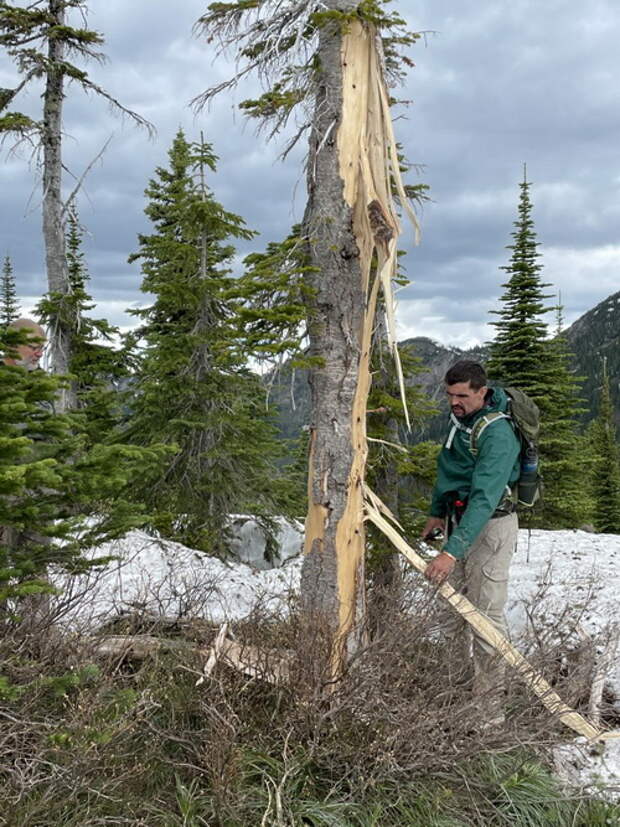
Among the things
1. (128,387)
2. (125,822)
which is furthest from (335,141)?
(128,387)

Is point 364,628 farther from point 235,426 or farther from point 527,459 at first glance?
point 235,426

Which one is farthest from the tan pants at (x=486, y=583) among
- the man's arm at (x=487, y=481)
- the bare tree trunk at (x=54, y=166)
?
the bare tree trunk at (x=54, y=166)

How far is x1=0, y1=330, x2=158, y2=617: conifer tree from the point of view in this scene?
3.67 m

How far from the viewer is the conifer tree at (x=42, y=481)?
3672mm

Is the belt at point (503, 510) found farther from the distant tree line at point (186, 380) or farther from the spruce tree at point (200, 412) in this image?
the spruce tree at point (200, 412)

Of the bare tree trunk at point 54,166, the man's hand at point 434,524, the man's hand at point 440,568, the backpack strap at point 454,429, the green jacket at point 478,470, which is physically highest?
the bare tree trunk at point 54,166

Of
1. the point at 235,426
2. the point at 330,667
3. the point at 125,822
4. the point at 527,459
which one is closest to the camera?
the point at 125,822

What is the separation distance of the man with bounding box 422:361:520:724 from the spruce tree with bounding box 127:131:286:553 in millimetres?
7415

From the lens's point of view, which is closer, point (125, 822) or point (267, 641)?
point (125, 822)

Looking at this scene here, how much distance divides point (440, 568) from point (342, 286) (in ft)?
7.71

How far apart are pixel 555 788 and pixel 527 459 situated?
7.48 ft

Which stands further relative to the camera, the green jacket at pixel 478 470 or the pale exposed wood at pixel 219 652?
the green jacket at pixel 478 470

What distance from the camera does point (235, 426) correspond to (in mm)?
13180

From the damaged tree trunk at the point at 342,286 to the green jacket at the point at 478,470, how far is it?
2.43ft
